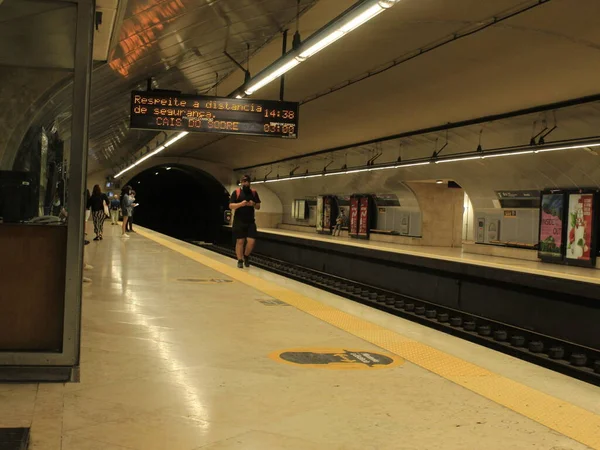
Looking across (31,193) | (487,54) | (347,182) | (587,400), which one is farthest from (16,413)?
(347,182)

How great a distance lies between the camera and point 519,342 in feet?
33.2

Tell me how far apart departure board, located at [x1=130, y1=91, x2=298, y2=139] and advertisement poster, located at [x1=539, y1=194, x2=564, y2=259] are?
28.2ft

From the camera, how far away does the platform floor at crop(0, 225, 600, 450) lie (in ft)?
10.5

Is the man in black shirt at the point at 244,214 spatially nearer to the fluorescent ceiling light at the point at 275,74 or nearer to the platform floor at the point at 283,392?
the fluorescent ceiling light at the point at 275,74

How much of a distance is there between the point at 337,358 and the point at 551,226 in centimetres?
1381

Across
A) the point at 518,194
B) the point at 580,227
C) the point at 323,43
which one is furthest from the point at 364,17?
the point at 518,194

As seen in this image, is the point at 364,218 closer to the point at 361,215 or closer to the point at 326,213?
the point at 361,215

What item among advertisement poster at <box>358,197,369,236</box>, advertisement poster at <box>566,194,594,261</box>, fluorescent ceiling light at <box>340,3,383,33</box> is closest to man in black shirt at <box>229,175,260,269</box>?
fluorescent ceiling light at <box>340,3,383,33</box>

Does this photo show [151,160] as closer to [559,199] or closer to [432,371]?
[559,199]

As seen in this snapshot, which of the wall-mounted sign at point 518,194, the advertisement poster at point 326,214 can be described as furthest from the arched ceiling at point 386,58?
the advertisement poster at point 326,214

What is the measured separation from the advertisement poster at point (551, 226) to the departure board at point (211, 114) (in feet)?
28.2

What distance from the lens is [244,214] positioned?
37.4 feet

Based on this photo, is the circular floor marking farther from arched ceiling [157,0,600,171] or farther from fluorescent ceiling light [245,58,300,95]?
arched ceiling [157,0,600,171]

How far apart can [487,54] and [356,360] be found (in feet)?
24.5
